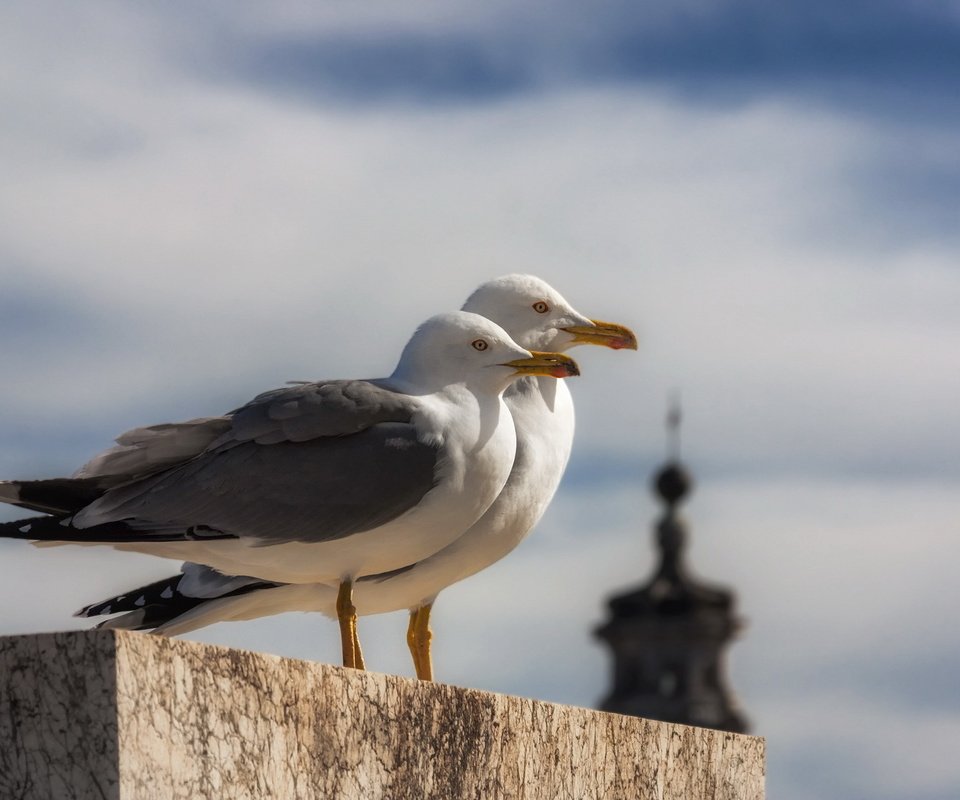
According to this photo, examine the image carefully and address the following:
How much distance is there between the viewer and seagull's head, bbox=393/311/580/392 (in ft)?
31.5

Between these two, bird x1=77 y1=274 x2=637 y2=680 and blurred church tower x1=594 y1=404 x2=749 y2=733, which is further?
blurred church tower x1=594 y1=404 x2=749 y2=733

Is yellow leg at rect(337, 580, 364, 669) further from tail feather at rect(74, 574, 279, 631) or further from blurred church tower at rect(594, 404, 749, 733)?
blurred church tower at rect(594, 404, 749, 733)

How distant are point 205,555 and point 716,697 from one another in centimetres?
11251

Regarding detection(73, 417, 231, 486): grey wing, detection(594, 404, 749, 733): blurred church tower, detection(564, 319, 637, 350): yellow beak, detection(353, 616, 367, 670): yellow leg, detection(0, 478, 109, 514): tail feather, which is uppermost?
detection(594, 404, 749, 733): blurred church tower

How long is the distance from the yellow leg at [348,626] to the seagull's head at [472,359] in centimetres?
90

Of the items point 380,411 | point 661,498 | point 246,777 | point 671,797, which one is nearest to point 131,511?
point 380,411

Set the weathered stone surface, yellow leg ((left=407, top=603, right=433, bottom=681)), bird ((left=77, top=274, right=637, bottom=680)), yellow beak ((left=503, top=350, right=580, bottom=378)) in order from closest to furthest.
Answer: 1. the weathered stone surface
2. yellow beak ((left=503, top=350, right=580, bottom=378))
3. bird ((left=77, top=274, right=637, bottom=680))
4. yellow leg ((left=407, top=603, right=433, bottom=681))

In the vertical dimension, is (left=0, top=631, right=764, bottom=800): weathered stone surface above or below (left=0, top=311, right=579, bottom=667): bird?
below

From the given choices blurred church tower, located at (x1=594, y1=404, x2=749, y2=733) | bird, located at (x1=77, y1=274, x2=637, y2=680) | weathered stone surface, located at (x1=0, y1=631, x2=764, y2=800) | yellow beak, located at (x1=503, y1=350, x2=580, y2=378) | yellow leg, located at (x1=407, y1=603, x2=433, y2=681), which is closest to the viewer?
weathered stone surface, located at (x1=0, y1=631, x2=764, y2=800)

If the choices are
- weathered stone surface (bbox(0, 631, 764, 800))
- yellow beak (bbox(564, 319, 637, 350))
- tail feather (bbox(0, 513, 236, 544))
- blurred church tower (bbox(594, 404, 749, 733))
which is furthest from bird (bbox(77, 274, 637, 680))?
blurred church tower (bbox(594, 404, 749, 733))

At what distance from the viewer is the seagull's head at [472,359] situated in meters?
9.61

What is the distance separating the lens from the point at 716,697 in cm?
12031

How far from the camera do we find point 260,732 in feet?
26.2

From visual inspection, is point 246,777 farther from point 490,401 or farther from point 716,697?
point 716,697
